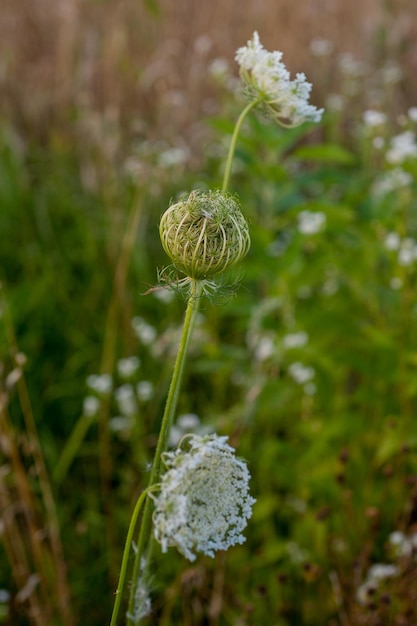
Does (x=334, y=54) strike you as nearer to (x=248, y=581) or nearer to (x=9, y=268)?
(x=9, y=268)

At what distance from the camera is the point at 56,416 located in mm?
2709

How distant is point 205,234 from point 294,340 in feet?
4.96

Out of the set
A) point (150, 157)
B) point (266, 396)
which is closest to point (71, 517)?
point (266, 396)

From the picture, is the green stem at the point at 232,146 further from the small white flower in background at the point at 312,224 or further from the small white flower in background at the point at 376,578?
the small white flower in background at the point at 312,224

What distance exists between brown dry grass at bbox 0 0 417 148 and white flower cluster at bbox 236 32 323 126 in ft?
10.00

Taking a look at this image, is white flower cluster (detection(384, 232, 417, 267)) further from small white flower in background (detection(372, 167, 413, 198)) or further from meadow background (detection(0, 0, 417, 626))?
small white flower in background (detection(372, 167, 413, 198))

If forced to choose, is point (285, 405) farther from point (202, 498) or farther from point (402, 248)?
point (202, 498)

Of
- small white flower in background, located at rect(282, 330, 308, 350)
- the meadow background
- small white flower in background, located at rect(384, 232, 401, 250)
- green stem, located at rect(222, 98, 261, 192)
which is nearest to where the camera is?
green stem, located at rect(222, 98, 261, 192)

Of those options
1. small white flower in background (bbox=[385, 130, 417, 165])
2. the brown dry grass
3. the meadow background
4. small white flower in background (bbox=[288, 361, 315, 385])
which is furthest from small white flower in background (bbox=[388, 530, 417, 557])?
the brown dry grass

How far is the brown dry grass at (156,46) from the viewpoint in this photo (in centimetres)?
446

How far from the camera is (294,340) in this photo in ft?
7.38

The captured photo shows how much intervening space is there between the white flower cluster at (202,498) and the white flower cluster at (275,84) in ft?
1.43

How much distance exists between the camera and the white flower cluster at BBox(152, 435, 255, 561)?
71 centimetres

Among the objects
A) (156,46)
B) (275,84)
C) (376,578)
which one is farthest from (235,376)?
(156,46)
